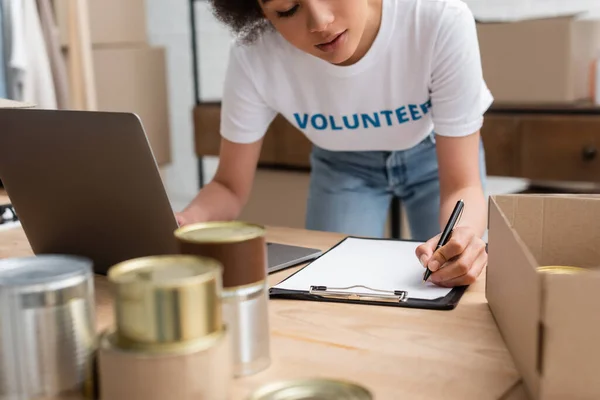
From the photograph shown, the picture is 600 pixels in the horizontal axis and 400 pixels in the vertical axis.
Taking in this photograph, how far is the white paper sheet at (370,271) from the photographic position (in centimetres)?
84

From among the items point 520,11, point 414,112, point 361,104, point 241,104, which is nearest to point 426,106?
point 414,112

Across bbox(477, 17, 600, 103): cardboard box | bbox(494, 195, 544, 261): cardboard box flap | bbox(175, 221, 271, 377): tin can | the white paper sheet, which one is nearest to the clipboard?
the white paper sheet

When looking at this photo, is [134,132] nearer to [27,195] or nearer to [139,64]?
[27,195]

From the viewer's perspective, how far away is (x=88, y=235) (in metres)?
0.87

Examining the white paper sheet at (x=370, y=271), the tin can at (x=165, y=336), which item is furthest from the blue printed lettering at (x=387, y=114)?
the tin can at (x=165, y=336)

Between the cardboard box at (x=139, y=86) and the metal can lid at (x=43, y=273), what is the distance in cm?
238

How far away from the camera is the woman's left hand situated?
831 millimetres

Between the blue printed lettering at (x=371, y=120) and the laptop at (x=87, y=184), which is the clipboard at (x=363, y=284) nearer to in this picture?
the laptop at (x=87, y=184)

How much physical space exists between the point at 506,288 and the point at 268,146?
82.9 inches

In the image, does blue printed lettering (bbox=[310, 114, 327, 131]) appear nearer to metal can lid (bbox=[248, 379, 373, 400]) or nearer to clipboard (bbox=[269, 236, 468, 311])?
clipboard (bbox=[269, 236, 468, 311])

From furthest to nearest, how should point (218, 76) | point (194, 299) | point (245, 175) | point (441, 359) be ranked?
point (218, 76) → point (245, 175) → point (441, 359) → point (194, 299)

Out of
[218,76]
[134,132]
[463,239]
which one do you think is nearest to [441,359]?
[463,239]

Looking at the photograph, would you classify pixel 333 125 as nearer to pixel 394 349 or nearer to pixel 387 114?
pixel 387 114

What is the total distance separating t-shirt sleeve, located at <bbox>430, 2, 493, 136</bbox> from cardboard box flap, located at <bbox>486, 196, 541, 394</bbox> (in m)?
0.50
